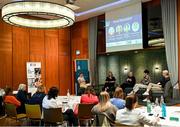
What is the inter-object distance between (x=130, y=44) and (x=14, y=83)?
5041 millimetres

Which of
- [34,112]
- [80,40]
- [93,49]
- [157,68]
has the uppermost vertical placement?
[80,40]

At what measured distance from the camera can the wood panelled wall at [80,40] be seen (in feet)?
39.0

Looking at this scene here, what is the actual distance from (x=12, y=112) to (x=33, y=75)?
15.5ft

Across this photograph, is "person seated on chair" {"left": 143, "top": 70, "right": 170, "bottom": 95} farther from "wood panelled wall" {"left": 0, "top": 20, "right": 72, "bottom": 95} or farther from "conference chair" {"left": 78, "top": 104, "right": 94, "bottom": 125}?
"wood panelled wall" {"left": 0, "top": 20, "right": 72, "bottom": 95}

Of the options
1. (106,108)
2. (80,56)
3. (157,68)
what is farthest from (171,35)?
(106,108)

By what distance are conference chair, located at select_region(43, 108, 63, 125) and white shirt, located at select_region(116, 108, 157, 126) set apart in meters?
1.89

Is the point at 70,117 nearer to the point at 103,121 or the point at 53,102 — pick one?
the point at 53,102

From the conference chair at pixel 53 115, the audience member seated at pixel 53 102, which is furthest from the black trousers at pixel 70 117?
the conference chair at pixel 53 115

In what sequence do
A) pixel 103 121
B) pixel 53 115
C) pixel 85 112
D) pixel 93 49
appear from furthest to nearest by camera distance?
pixel 93 49
pixel 85 112
pixel 53 115
pixel 103 121

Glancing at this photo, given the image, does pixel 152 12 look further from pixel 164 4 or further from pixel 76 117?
pixel 76 117

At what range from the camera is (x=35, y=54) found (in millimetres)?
11086

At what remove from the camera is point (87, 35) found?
38.7 ft

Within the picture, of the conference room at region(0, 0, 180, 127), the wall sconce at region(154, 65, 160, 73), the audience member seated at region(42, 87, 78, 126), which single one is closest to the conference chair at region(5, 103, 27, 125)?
the conference room at region(0, 0, 180, 127)

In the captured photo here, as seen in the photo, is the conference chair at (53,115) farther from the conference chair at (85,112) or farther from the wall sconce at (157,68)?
the wall sconce at (157,68)
